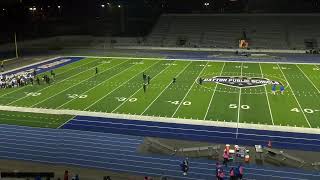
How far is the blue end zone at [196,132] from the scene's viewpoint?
18.2m

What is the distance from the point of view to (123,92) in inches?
1096

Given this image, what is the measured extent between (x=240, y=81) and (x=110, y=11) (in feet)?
145

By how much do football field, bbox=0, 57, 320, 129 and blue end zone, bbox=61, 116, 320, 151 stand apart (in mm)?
1358

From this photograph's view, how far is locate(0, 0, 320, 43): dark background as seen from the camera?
63.7m

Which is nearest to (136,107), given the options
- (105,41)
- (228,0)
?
(105,41)

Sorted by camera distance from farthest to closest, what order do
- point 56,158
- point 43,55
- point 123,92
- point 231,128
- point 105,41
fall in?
point 105,41 → point 43,55 → point 123,92 → point 231,128 → point 56,158

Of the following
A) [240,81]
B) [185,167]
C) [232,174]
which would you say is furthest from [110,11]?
[232,174]

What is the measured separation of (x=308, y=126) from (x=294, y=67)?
64.5 ft

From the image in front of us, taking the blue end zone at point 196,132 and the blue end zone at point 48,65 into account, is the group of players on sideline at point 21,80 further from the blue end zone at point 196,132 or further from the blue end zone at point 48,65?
the blue end zone at point 196,132

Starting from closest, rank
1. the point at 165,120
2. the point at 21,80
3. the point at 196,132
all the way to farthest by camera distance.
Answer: the point at 196,132, the point at 165,120, the point at 21,80

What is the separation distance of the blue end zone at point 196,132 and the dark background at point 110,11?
4490cm

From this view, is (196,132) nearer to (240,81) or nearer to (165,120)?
(165,120)

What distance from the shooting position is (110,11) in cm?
7006

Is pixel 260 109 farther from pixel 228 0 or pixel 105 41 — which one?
pixel 228 0
